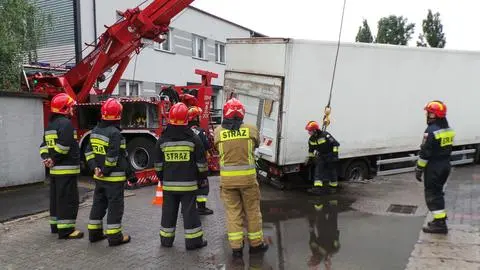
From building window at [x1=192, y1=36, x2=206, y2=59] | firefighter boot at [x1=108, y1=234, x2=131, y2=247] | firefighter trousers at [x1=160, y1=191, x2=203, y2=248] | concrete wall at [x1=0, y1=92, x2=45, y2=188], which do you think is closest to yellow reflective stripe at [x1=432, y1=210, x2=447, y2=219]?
firefighter trousers at [x1=160, y1=191, x2=203, y2=248]

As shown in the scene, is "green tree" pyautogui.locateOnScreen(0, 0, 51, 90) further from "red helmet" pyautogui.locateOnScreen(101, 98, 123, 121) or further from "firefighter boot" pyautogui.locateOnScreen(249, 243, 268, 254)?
"firefighter boot" pyautogui.locateOnScreen(249, 243, 268, 254)

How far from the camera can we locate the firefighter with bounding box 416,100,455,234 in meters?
5.95

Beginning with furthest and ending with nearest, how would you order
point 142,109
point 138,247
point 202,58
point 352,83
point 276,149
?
1. point 202,58
2. point 142,109
3. point 352,83
4. point 276,149
5. point 138,247

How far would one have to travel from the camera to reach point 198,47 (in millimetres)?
21797

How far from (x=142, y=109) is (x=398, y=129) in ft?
19.3

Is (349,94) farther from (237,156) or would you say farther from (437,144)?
(237,156)

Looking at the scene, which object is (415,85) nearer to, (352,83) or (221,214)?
(352,83)


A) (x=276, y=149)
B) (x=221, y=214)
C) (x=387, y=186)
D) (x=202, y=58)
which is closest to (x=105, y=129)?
(x=221, y=214)

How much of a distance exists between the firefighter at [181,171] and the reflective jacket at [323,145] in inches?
139

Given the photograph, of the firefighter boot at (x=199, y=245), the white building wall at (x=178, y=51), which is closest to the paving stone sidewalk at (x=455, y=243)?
the firefighter boot at (x=199, y=245)

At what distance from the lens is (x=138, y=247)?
5602 mm

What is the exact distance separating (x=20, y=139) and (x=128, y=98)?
235 centimetres

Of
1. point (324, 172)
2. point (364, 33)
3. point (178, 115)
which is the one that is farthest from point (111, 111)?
point (364, 33)

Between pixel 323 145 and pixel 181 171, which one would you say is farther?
pixel 323 145
